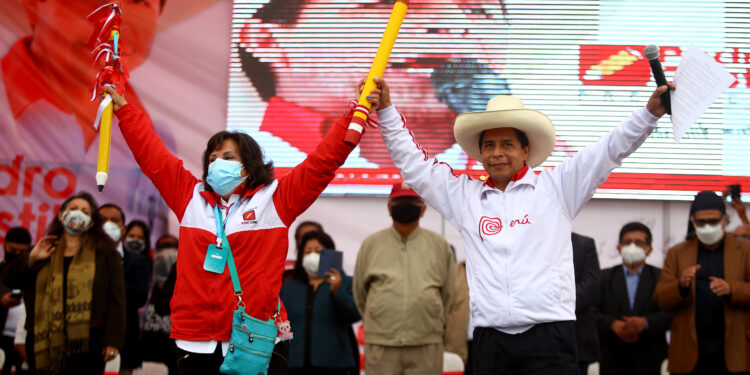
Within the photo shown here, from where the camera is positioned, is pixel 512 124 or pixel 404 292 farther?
pixel 404 292

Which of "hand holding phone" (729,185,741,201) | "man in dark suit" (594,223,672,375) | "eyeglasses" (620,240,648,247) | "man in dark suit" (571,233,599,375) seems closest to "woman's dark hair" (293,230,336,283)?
"man in dark suit" (571,233,599,375)

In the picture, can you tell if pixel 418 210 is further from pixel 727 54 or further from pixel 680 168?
pixel 727 54

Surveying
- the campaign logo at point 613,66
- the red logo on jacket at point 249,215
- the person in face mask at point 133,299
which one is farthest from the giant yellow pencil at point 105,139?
the campaign logo at point 613,66

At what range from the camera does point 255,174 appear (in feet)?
9.68

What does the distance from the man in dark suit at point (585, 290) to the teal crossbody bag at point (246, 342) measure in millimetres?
2490

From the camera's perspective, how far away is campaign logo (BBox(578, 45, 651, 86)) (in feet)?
19.9

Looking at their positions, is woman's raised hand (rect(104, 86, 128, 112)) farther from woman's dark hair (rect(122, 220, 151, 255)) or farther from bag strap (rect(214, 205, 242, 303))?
woman's dark hair (rect(122, 220, 151, 255))

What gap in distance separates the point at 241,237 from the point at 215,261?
0.13 metres

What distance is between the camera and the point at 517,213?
2.82m

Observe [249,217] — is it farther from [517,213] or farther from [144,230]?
[144,230]

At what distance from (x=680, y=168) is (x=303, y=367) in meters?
3.40

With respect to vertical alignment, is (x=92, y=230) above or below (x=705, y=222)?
below

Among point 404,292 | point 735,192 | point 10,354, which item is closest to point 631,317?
point 735,192

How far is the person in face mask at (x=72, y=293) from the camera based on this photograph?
14.9ft
